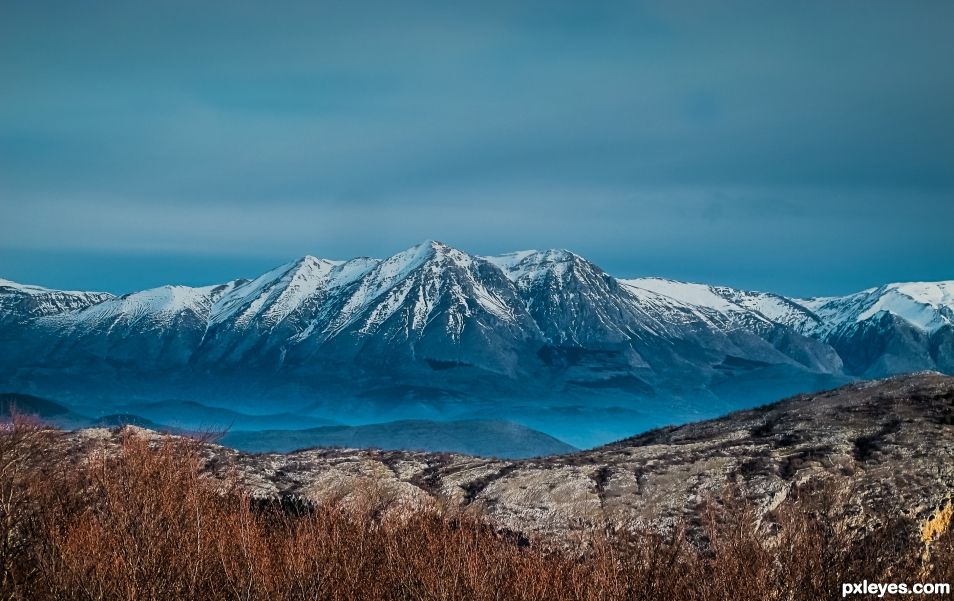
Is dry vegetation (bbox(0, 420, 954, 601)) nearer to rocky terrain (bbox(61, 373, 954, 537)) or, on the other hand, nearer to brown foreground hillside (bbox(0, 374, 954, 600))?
brown foreground hillside (bbox(0, 374, 954, 600))

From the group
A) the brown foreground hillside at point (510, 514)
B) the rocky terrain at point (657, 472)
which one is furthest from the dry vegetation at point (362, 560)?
the rocky terrain at point (657, 472)

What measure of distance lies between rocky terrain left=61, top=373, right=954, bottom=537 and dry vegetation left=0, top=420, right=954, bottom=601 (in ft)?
21.2

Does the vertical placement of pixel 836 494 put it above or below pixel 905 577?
above

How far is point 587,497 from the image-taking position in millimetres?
46438

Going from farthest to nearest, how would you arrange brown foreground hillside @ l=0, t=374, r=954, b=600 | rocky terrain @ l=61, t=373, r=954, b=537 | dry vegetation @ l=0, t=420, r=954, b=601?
rocky terrain @ l=61, t=373, r=954, b=537 < brown foreground hillside @ l=0, t=374, r=954, b=600 < dry vegetation @ l=0, t=420, r=954, b=601

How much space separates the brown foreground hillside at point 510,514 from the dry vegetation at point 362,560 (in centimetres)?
11

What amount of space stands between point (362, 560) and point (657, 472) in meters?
22.7

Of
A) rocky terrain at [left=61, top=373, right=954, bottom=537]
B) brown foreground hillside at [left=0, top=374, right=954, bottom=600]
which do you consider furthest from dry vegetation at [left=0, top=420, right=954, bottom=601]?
rocky terrain at [left=61, top=373, right=954, bottom=537]

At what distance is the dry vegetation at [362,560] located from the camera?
28.9 m

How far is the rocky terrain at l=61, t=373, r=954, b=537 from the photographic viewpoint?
44.3 m

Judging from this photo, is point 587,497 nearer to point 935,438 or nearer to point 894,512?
point 894,512

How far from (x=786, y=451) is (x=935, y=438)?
8148mm

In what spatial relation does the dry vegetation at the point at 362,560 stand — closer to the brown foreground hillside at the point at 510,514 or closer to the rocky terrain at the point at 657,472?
the brown foreground hillside at the point at 510,514

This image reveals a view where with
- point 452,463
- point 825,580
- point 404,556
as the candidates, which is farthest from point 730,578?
point 452,463
